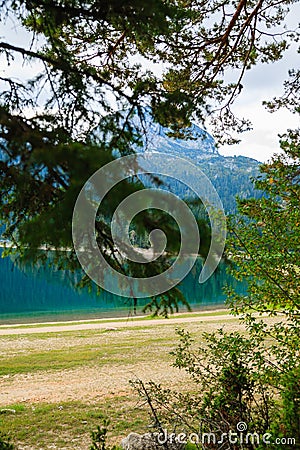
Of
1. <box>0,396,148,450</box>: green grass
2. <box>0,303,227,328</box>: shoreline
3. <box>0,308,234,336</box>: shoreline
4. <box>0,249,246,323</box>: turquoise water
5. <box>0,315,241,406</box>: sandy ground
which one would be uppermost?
<box>0,249,246,323</box>: turquoise water

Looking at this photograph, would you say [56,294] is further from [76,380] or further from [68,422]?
[68,422]

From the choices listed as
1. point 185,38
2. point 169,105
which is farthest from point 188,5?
point 169,105

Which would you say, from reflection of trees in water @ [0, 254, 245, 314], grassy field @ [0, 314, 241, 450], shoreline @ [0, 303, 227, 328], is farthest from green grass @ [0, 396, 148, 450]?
shoreline @ [0, 303, 227, 328]

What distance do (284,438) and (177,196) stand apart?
1.33 m

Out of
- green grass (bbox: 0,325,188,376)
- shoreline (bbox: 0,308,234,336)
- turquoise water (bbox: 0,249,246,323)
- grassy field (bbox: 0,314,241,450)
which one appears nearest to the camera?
grassy field (bbox: 0,314,241,450)

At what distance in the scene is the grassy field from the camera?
498 centimetres

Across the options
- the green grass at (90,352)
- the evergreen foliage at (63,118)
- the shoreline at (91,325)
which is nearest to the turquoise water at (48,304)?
the shoreline at (91,325)

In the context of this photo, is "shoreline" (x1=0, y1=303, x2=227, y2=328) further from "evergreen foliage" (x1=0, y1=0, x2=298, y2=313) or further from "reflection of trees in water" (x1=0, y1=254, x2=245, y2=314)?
"evergreen foliage" (x1=0, y1=0, x2=298, y2=313)

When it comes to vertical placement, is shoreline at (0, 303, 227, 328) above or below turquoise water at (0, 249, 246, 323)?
below

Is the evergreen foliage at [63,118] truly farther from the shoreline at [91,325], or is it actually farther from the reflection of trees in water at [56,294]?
the shoreline at [91,325]

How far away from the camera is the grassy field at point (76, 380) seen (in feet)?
16.4

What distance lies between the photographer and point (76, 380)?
7.07 meters

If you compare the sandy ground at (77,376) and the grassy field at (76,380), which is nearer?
the grassy field at (76,380)

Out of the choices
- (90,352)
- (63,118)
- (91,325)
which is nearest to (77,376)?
(90,352)
